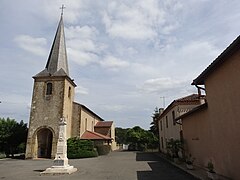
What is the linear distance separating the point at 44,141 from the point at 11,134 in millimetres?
4620

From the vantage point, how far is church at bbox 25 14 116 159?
90.0ft

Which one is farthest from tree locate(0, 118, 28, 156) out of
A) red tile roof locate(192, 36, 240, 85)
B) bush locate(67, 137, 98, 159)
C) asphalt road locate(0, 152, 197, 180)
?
red tile roof locate(192, 36, 240, 85)

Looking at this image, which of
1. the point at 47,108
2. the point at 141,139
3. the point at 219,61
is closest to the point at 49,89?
the point at 47,108

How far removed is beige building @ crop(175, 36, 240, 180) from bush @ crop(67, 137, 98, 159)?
1815cm

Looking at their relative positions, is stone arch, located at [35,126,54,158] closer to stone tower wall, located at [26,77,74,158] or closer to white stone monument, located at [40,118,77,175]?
stone tower wall, located at [26,77,74,158]

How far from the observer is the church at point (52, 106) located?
2744 cm

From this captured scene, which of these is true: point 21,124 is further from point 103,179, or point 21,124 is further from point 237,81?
point 237,81

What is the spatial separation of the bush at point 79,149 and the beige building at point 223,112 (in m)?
18.1

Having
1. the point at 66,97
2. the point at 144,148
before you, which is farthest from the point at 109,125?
the point at 66,97

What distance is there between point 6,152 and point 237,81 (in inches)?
1245

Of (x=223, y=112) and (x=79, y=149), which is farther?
(x=79, y=149)

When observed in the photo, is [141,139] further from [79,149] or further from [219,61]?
[219,61]

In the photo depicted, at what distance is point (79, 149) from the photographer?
2695cm

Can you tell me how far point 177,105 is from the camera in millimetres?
18734
